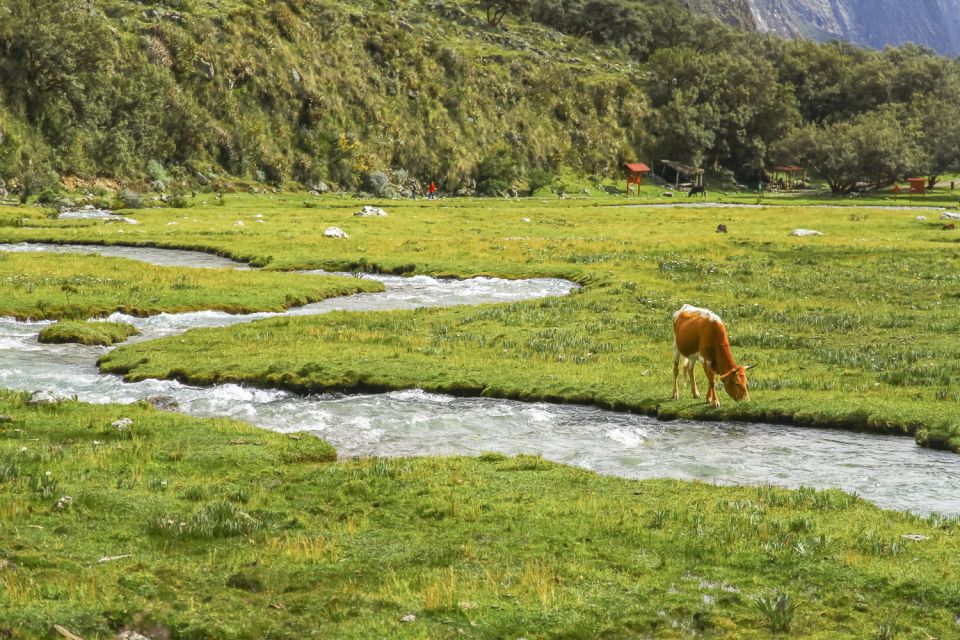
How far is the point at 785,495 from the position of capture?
1684 cm

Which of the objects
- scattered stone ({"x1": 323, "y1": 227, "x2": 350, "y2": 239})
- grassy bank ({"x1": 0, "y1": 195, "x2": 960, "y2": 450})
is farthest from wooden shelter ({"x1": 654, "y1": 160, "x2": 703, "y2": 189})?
scattered stone ({"x1": 323, "y1": 227, "x2": 350, "y2": 239})

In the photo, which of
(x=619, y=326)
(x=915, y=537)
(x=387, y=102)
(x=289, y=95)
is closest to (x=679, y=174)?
(x=387, y=102)

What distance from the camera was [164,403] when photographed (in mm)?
24562

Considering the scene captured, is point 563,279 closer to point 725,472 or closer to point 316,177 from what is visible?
point 725,472

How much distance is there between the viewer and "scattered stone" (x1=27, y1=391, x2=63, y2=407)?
73.0ft

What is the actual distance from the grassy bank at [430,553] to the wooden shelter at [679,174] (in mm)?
150572

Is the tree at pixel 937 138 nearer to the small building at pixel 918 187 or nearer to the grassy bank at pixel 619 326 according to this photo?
the small building at pixel 918 187

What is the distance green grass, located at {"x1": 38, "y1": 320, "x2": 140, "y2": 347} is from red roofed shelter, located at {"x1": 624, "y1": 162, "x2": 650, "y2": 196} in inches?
4868

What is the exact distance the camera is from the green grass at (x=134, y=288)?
127 ft

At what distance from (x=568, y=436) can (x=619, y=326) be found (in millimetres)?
13815

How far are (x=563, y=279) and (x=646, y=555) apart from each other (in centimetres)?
3976

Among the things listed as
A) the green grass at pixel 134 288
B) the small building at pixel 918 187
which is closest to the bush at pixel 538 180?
the small building at pixel 918 187

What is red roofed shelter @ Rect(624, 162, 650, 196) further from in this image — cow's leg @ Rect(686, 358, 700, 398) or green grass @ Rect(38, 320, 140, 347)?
cow's leg @ Rect(686, 358, 700, 398)

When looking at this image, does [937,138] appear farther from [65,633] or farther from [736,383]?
[65,633]
